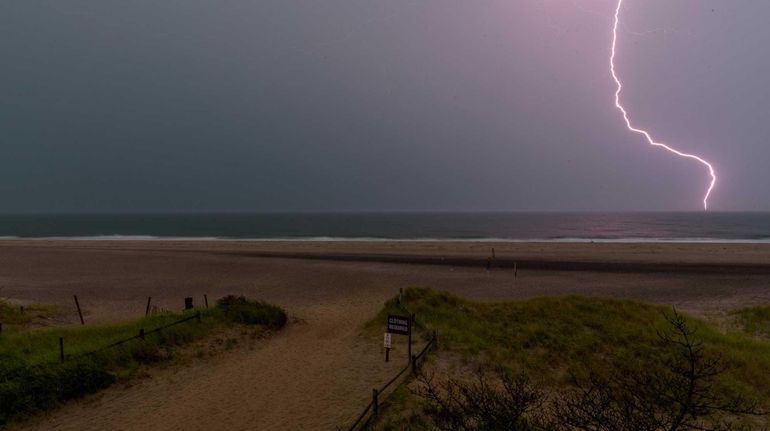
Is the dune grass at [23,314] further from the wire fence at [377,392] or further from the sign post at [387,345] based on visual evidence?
the wire fence at [377,392]

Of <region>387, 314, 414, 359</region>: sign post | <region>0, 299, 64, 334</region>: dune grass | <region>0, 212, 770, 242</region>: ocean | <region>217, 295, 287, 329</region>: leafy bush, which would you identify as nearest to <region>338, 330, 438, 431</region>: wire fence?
<region>387, 314, 414, 359</region>: sign post

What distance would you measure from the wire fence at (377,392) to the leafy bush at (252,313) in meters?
6.62

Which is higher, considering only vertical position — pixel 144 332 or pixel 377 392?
pixel 377 392

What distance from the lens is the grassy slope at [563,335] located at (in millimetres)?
11414

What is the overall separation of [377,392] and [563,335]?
26.3ft

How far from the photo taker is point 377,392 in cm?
836

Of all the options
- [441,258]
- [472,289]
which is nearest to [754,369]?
[472,289]

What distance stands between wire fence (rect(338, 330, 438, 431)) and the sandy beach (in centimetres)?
53

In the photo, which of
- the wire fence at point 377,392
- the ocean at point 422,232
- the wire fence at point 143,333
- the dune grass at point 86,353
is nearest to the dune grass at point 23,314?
the dune grass at point 86,353

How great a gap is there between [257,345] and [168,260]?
1204 inches

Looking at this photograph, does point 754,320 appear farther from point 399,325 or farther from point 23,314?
point 23,314

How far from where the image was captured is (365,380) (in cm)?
1069

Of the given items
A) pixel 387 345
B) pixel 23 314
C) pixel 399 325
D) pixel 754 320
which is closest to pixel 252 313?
pixel 387 345

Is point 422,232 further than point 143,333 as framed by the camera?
Yes
